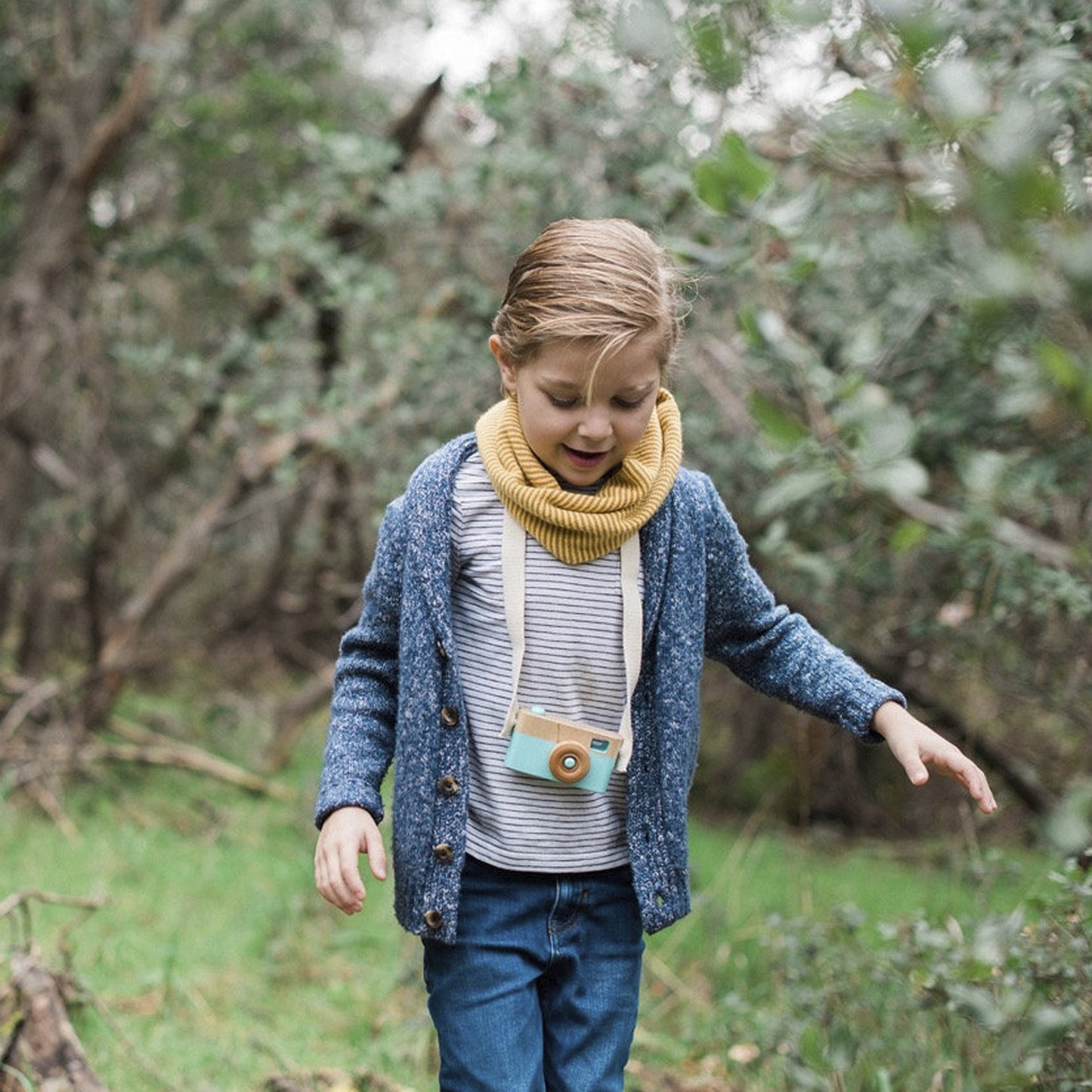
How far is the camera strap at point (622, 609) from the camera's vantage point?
1953 millimetres

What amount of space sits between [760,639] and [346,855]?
693 millimetres

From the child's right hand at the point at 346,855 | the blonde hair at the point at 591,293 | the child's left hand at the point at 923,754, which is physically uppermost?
the blonde hair at the point at 591,293

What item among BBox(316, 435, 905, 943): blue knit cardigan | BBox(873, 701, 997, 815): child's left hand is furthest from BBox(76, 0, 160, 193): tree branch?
BBox(873, 701, 997, 815): child's left hand

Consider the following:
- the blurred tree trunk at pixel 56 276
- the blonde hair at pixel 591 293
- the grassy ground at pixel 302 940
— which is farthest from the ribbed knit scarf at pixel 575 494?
the blurred tree trunk at pixel 56 276

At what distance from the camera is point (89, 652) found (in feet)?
21.0

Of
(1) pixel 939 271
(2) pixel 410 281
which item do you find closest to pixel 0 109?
(2) pixel 410 281

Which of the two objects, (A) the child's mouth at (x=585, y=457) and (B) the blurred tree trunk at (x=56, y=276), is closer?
(A) the child's mouth at (x=585, y=457)

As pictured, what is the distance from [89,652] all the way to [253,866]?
6.41ft

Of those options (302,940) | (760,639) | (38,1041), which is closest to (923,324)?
(760,639)

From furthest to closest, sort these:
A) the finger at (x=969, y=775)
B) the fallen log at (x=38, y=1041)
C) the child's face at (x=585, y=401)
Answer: the fallen log at (x=38, y=1041)
the child's face at (x=585, y=401)
the finger at (x=969, y=775)

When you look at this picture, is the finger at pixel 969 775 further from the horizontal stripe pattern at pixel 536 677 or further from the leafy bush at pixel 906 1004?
the horizontal stripe pattern at pixel 536 677

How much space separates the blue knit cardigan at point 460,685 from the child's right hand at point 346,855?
0.04 meters

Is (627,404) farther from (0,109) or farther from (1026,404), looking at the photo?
(0,109)

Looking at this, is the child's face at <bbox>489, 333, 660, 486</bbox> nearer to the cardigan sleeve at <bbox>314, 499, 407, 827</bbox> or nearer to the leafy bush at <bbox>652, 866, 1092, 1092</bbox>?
the cardigan sleeve at <bbox>314, 499, 407, 827</bbox>
